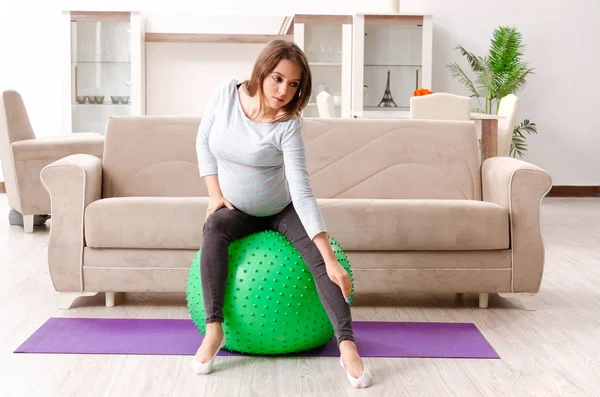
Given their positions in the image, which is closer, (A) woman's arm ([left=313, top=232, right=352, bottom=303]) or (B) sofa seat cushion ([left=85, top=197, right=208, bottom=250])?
(A) woman's arm ([left=313, top=232, right=352, bottom=303])

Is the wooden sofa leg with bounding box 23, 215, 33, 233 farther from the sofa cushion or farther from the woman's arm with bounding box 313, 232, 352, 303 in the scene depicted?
the woman's arm with bounding box 313, 232, 352, 303

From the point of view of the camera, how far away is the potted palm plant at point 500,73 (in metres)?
6.62

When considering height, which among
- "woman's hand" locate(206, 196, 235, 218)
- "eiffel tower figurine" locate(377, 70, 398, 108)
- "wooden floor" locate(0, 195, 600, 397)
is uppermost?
"eiffel tower figurine" locate(377, 70, 398, 108)

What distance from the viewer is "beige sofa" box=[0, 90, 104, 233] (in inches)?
190

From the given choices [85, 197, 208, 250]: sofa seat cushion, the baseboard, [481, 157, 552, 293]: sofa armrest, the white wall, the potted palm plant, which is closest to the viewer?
[85, 197, 208, 250]: sofa seat cushion

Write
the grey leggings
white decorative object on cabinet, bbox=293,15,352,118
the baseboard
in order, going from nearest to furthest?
1. the grey leggings
2. white decorative object on cabinet, bbox=293,15,352,118
3. the baseboard

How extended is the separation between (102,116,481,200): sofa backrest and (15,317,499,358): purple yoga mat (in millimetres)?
769

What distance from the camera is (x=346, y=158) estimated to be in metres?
3.52

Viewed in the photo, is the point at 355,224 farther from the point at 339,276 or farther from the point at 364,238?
the point at 339,276

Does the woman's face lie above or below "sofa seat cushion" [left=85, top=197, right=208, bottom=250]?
above

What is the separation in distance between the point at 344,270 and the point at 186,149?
1.41 m

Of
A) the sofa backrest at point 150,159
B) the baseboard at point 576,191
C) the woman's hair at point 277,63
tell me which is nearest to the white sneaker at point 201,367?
the woman's hair at point 277,63

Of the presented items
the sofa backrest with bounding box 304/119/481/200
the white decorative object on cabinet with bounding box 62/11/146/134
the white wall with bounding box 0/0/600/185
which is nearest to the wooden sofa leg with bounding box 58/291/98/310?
the sofa backrest with bounding box 304/119/481/200

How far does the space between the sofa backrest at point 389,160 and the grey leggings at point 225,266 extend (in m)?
1.08
